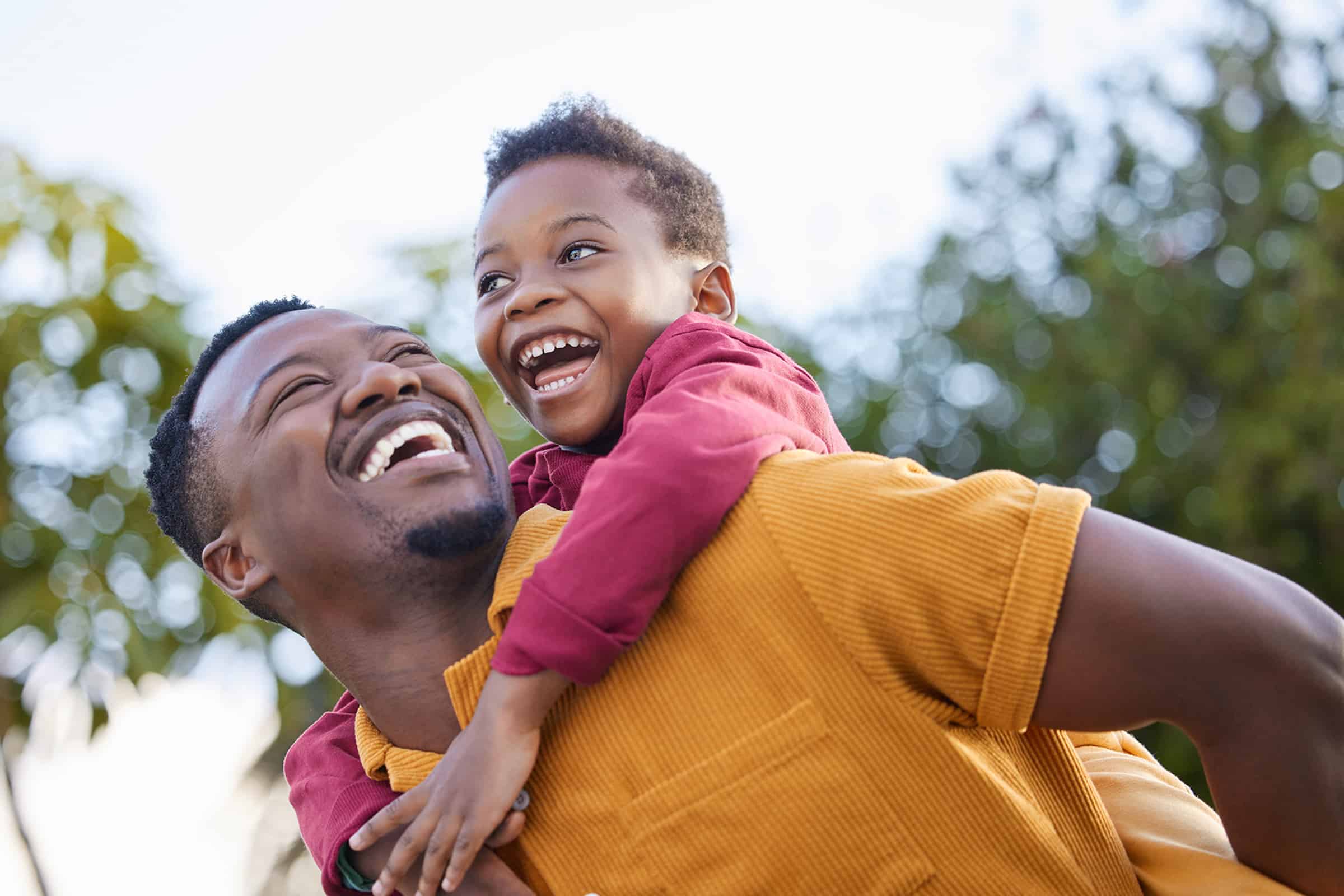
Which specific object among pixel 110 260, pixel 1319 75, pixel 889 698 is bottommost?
pixel 110 260

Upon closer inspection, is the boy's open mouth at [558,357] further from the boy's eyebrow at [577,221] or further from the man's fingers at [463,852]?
the man's fingers at [463,852]

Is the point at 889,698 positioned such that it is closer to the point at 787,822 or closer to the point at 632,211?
the point at 787,822

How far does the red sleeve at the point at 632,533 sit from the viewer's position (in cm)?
203

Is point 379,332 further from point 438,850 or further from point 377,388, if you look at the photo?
point 438,850

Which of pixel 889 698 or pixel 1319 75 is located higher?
pixel 1319 75

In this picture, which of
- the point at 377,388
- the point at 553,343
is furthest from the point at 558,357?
the point at 377,388

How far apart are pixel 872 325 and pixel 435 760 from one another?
1315cm

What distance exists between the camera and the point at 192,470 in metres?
Result: 2.88

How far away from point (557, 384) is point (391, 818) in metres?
1.08

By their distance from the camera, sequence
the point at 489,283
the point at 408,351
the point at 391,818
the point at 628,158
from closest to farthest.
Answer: the point at 391,818
the point at 408,351
the point at 489,283
the point at 628,158

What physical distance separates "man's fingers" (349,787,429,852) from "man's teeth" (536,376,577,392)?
1.01m

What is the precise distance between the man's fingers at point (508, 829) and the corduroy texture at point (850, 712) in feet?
0.28

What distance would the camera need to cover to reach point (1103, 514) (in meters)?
1.89

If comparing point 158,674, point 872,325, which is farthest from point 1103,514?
point 872,325
